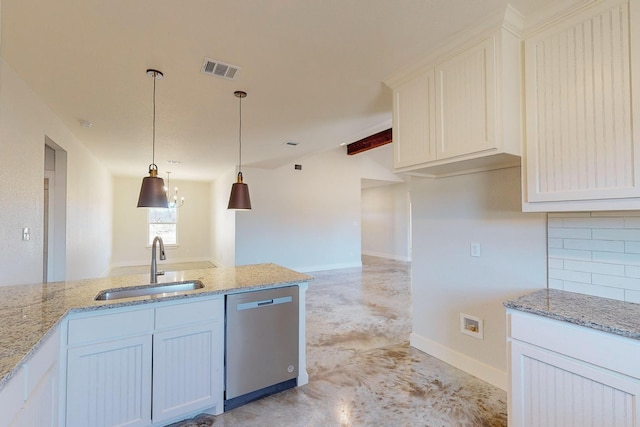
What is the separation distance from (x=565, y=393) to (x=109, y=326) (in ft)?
7.98

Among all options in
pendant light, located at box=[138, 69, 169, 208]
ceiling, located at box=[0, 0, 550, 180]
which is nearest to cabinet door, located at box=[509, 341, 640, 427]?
ceiling, located at box=[0, 0, 550, 180]

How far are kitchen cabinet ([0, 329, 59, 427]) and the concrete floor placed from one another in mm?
834

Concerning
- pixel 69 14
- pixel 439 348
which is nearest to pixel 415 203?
pixel 439 348

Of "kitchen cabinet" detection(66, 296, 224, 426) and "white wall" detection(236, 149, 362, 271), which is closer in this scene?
"kitchen cabinet" detection(66, 296, 224, 426)

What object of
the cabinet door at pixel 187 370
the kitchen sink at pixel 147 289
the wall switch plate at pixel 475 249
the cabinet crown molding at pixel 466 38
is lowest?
the cabinet door at pixel 187 370

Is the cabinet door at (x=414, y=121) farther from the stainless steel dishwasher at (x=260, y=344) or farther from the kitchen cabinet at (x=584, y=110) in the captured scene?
the stainless steel dishwasher at (x=260, y=344)

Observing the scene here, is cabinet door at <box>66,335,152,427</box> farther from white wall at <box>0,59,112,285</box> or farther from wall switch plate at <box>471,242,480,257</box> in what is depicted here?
wall switch plate at <box>471,242,480,257</box>

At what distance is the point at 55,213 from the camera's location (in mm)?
3648

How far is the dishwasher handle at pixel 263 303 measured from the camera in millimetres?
2078

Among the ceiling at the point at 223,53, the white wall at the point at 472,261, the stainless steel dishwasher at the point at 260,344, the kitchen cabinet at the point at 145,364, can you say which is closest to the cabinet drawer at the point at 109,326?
the kitchen cabinet at the point at 145,364

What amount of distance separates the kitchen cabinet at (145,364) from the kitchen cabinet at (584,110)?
2.20m

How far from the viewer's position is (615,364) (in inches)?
51.1

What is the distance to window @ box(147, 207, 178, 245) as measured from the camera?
8.64 metres

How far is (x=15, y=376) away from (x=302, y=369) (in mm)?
1801
